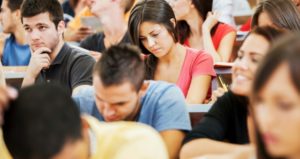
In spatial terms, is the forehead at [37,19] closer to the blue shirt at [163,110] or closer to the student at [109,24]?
the student at [109,24]

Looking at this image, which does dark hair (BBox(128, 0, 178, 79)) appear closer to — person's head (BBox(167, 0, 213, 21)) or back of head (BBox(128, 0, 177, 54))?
back of head (BBox(128, 0, 177, 54))

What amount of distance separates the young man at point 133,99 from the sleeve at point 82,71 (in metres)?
0.57

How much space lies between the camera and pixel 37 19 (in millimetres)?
3152

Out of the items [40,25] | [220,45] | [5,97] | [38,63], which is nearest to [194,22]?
[220,45]

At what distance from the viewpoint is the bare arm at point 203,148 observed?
6.34 feet

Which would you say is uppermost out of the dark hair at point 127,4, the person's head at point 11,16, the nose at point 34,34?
the nose at point 34,34

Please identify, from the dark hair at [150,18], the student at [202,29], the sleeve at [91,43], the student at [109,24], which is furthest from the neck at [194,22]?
the dark hair at [150,18]

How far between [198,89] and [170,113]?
79 cm

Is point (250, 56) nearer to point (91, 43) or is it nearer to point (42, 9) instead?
point (42, 9)

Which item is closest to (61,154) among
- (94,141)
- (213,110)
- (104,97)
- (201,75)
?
(94,141)

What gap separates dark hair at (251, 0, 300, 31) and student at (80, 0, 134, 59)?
1109 millimetres

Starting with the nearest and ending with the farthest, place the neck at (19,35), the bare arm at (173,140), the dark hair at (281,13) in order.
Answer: the bare arm at (173,140) < the dark hair at (281,13) < the neck at (19,35)

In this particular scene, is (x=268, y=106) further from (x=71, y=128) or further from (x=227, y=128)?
(x=227, y=128)

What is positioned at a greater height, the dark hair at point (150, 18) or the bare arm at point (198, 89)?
the dark hair at point (150, 18)
